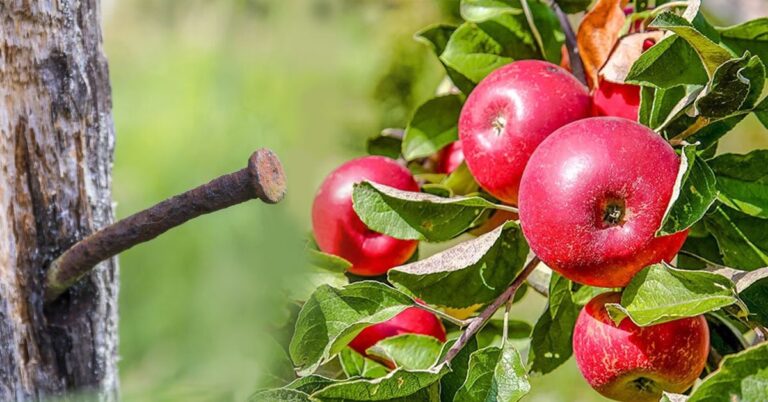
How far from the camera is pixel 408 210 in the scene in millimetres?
469

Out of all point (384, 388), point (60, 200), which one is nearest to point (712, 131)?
point (384, 388)

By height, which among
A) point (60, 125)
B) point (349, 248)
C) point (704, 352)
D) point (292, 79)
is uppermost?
point (292, 79)

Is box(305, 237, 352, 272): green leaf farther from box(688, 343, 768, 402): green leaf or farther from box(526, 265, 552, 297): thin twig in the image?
box(688, 343, 768, 402): green leaf

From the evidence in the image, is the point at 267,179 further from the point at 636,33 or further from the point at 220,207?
the point at 636,33

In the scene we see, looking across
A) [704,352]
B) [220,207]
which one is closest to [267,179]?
[220,207]

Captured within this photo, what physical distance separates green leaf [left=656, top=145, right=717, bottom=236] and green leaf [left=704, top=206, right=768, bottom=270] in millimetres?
86

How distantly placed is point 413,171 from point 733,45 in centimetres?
26

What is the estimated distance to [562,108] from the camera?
0.47m

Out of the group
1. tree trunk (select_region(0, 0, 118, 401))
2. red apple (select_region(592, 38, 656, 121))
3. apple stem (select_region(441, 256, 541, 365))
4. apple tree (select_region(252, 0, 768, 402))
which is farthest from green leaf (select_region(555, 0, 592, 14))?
tree trunk (select_region(0, 0, 118, 401))

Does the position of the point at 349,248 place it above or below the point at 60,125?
below

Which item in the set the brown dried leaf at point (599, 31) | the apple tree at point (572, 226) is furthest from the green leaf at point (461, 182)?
the brown dried leaf at point (599, 31)

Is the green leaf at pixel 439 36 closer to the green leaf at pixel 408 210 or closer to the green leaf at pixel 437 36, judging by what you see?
the green leaf at pixel 437 36

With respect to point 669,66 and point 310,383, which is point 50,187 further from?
point 669,66

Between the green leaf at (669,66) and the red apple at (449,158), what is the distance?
0.76 ft
